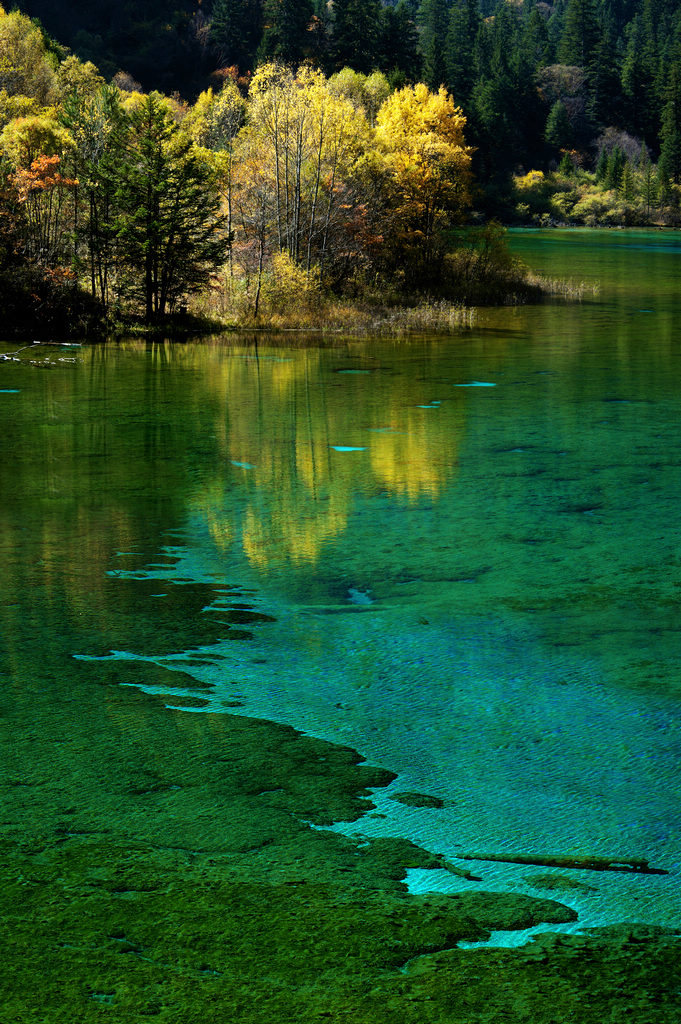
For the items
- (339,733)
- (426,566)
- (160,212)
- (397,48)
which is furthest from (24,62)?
(339,733)

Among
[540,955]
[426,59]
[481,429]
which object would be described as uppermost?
[426,59]

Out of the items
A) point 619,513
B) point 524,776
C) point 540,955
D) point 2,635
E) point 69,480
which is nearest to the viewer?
point 540,955

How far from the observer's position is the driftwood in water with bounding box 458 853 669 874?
4.60 m

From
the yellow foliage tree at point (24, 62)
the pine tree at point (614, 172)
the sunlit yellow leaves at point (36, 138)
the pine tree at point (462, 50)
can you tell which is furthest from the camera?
the pine tree at point (614, 172)

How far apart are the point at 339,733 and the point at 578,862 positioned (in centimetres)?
163

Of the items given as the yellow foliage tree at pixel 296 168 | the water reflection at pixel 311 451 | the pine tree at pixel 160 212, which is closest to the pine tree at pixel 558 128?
the yellow foliage tree at pixel 296 168

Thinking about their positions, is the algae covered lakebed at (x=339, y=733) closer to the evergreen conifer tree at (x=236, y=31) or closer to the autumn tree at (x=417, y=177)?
the autumn tree at (x=417, y=177)

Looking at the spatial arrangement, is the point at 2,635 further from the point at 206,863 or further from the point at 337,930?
the point at 337,930

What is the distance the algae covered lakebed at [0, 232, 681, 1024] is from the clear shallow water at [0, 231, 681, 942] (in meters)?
0.03

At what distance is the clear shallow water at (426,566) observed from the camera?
5.30 meters

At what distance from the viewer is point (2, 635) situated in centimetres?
716

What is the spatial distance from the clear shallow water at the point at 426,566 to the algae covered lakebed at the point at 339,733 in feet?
0.11

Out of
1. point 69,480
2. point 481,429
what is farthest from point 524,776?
point 481,429

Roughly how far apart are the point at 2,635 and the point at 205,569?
198cm
